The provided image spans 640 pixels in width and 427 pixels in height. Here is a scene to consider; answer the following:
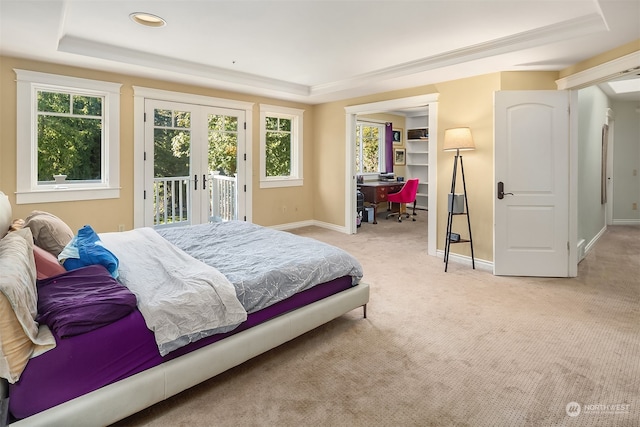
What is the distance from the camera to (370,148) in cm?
908

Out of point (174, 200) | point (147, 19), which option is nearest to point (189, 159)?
point (174, 200)

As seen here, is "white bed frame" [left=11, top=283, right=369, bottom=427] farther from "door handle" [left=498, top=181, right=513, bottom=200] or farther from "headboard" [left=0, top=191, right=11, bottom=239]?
"door handle" [left=498, top=181, right=513, bottom=200]

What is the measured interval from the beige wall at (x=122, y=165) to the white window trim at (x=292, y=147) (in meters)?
0.08

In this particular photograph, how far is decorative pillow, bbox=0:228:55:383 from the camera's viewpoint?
55.5 inches

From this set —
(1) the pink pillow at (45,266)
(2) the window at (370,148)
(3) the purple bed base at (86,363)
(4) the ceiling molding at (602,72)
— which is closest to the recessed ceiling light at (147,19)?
(1) the pink pillow at (45,266)

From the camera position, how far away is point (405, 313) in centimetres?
310

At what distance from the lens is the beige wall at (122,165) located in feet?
12.8

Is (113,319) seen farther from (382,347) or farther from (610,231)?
(610,231)

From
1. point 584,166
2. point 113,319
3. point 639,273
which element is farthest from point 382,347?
point 584,166

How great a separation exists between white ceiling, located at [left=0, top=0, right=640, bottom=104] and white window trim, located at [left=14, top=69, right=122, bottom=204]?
26 centimetres

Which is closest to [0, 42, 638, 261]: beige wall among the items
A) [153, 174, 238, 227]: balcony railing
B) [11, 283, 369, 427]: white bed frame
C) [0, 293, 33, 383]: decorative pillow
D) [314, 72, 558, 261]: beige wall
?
[314, 72, 558, 261]: beige wall

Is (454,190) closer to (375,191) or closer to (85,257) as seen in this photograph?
(375,191)

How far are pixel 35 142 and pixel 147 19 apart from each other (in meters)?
2.13

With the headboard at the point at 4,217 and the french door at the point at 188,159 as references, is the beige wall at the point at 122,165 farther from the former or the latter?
the headboard at the point at 4,217
